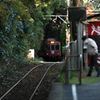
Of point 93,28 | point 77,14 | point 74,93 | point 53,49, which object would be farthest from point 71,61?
point 53,49

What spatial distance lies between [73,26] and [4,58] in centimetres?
384

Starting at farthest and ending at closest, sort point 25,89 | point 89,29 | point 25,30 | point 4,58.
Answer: point 25,30 → point 4,58 → point 89,29 → point 25,89

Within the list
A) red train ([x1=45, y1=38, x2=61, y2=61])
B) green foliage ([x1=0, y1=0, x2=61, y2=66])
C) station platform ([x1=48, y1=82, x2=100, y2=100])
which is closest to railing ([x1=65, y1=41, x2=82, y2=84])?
station platform ([x1=48, y1=82, x2=100, y2=100])

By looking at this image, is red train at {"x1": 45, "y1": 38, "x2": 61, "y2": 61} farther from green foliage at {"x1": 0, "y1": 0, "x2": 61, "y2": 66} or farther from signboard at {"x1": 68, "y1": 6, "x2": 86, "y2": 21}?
signboard at {"x1": 68, "y1": 6, "x2": 86, "y2": 21}

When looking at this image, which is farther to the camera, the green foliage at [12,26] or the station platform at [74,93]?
the green foliage at [12,26]

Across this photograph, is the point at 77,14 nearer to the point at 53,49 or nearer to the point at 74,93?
the point at 74,93

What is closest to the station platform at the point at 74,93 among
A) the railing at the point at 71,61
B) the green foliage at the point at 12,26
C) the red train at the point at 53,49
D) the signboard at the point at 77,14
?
the railing at the point at 71,61

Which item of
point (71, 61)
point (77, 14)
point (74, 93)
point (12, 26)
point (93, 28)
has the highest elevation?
point (77, 14)

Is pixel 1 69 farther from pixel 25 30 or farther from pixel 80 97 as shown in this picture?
pixel 80 97

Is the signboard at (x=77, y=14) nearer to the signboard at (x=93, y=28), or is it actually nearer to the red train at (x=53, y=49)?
the signboard at (x=93, y=28)

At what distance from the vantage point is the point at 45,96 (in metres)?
8.10

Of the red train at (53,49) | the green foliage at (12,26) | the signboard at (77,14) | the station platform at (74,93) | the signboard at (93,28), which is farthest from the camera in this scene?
the red train at (53,49)

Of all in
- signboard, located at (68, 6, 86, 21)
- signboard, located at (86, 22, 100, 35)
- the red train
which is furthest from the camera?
the red train

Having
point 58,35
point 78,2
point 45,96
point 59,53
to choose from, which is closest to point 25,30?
point 78,2
